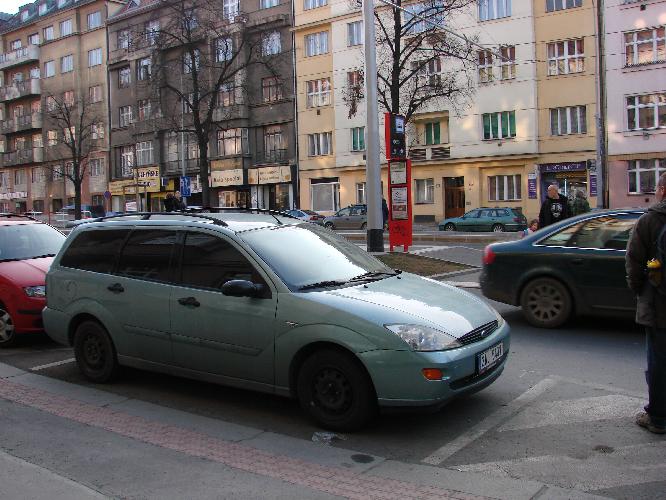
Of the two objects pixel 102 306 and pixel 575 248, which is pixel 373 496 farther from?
pixel 575 248

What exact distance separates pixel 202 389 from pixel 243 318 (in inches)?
50.7

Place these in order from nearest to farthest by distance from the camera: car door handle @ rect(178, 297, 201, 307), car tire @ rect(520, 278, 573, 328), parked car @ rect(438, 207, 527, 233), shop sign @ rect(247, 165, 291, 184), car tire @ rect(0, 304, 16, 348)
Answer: car door handle @ rect(178, 297, 201, 307) < car tire @ rect(0, 304, 16, 348) < car tire @ rect(520, 278, 573, 328) < parked car @ rect(438, 207, 527, 233) < shop sign @ rect(247, 165, 291, 184)

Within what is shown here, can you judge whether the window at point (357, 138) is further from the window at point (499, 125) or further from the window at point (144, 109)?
the window at point (144, 109)

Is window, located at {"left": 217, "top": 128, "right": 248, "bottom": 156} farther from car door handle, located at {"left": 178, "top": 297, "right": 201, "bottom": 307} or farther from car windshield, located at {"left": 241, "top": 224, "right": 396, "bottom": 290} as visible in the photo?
car door handle, located at {"left": 178, "top": 297, "right": 201, "bottom": 307}

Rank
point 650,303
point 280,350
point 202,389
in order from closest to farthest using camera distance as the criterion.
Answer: point 650,303 → point 280,350 → point 202,389

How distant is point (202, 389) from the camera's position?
20.7 ft

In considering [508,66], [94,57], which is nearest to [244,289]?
[508,66]

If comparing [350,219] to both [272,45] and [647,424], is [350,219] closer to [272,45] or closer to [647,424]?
[272,45]

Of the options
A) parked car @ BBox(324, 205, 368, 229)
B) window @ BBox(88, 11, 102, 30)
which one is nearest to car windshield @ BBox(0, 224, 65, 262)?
parked car @ BBox(324, 205, 368, 229)

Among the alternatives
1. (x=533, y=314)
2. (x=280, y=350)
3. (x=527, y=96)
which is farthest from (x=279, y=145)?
(x=280, y=350)

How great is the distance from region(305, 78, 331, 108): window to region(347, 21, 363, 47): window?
9.70 feet

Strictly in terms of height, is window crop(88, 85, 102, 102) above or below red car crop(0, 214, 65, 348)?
above

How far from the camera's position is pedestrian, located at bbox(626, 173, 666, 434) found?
4.59 metres

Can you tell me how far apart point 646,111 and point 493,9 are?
10423 mm
